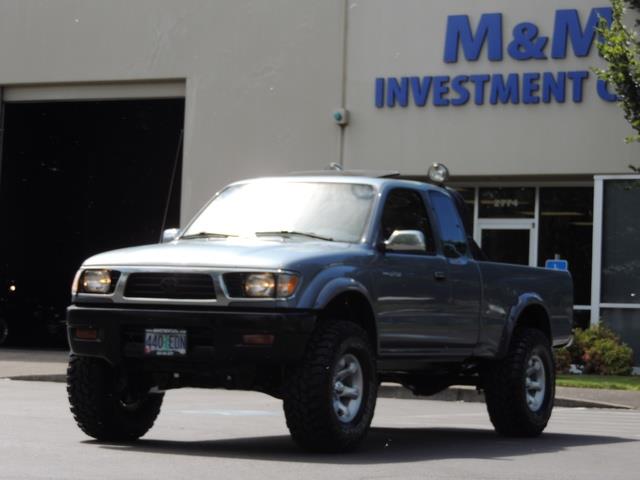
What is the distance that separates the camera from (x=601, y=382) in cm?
2169

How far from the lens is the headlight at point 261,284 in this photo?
33.7 ft

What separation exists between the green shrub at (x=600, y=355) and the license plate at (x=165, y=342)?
1451 centimetres

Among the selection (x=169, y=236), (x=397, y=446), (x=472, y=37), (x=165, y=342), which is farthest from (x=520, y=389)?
(x=472, y=37)

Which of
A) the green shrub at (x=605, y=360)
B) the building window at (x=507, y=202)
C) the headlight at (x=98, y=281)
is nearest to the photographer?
the headlight at (x=98, y=281)

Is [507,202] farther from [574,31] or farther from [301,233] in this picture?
[301,233]

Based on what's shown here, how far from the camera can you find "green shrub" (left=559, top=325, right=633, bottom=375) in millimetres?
24047

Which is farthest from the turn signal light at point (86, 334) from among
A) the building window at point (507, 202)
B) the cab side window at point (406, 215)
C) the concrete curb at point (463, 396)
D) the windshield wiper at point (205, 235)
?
the building window at point (507, 202)

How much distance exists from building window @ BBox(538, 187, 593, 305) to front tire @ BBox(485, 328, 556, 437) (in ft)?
43.1

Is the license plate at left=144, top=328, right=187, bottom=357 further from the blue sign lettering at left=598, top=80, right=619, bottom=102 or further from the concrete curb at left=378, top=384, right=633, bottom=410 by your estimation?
the blue sign lettering at left=598, top=80, right=619, bottom=102

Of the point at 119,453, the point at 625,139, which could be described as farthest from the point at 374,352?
the point at 625,139

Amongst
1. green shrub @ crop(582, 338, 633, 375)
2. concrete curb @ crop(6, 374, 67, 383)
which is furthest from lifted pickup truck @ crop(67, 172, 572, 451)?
green shrub @ crop(582, 338, 633, 375)

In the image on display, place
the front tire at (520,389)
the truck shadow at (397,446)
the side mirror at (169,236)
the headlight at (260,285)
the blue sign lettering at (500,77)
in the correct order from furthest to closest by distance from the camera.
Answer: the blue sign lettering at (500,77) < the front tire at (520,389) < the side mirror at (169,236) < the truck shadow at (397,446) < the headlight at (260,285)

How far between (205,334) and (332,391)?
0.93m

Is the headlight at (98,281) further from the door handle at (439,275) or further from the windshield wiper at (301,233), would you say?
the door handle at (439,275)
